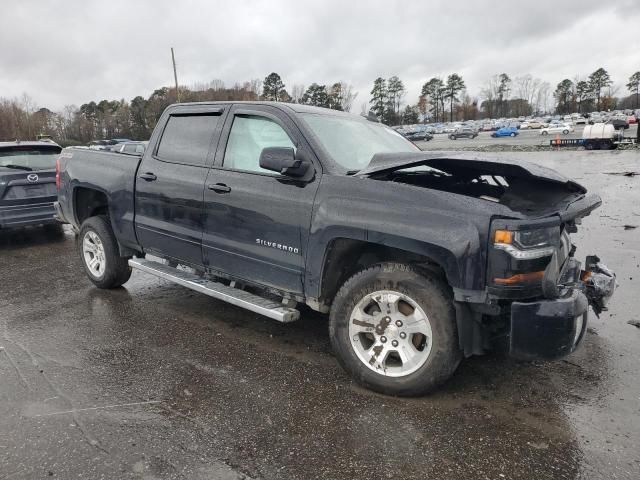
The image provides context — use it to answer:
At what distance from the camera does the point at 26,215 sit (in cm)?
793

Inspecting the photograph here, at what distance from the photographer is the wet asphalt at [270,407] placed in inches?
101

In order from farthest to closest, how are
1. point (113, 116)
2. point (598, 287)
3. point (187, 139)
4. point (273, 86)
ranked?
point (273, 86) < point (113, 116) < point (187, 139) < point (598, 287)

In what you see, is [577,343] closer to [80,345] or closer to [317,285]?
[317,285]

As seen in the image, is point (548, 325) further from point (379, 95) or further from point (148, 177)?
point (379, 95)

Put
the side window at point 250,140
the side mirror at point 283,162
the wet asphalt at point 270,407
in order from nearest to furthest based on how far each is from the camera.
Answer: the wet asphalt at point 270,407, the side mirror at point 283,162, the side window at point 250,140

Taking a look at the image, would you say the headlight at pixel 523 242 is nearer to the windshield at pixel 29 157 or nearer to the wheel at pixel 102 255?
the wheel at pixel 102 255

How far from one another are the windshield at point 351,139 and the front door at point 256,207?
0.73 feet

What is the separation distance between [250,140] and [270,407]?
2.07 metres

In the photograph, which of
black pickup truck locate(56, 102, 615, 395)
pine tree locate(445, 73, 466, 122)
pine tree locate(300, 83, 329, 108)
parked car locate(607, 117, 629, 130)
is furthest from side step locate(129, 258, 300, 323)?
pine tree locate(445, 73, 466, 122)

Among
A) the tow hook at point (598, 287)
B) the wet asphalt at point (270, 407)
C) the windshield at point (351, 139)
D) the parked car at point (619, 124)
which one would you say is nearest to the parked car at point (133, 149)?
the wet asphalt at point (270, 407)

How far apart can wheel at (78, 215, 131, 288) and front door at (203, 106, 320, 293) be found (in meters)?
1.64

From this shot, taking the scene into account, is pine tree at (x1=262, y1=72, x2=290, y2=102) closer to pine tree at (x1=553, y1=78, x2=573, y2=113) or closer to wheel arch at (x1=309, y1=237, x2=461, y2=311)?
pine tree at (x1=553, y1=78, x2=573, y2=113)

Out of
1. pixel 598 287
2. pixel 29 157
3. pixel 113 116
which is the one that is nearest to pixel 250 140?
pixel 598 287

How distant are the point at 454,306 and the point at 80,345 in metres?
3.04
